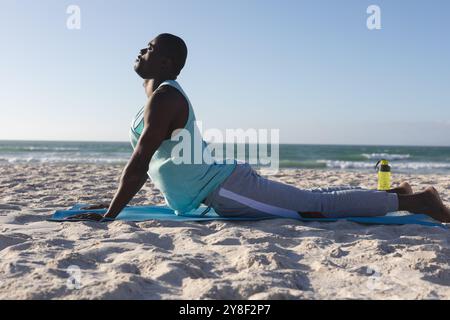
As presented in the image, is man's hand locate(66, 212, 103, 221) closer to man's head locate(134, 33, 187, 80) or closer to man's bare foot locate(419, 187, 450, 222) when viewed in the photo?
man's head locate(134, 33, 187, 80)

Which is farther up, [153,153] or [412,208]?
[153,153]

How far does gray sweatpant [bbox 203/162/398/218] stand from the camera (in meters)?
3.07

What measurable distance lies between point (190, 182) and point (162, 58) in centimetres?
85

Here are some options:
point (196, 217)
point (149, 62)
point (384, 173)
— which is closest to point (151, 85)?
point (149, 62)

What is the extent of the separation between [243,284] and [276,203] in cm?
131

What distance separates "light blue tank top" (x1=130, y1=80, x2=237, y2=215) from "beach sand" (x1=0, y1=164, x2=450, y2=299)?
0.25m

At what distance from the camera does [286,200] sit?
10.3 feet

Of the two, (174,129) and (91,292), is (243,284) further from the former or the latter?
(174,129)

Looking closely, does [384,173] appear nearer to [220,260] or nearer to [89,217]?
[220,260]

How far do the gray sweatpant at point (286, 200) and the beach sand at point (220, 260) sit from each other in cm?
11

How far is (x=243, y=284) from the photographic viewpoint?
1892 millimetres

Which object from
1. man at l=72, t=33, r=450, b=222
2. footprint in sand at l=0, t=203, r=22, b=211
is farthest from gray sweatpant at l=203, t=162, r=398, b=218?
footprint in sand at l=0, t=203, r=22, b=211

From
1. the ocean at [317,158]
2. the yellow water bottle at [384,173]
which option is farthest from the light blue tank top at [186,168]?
the ocean at [317,158]
